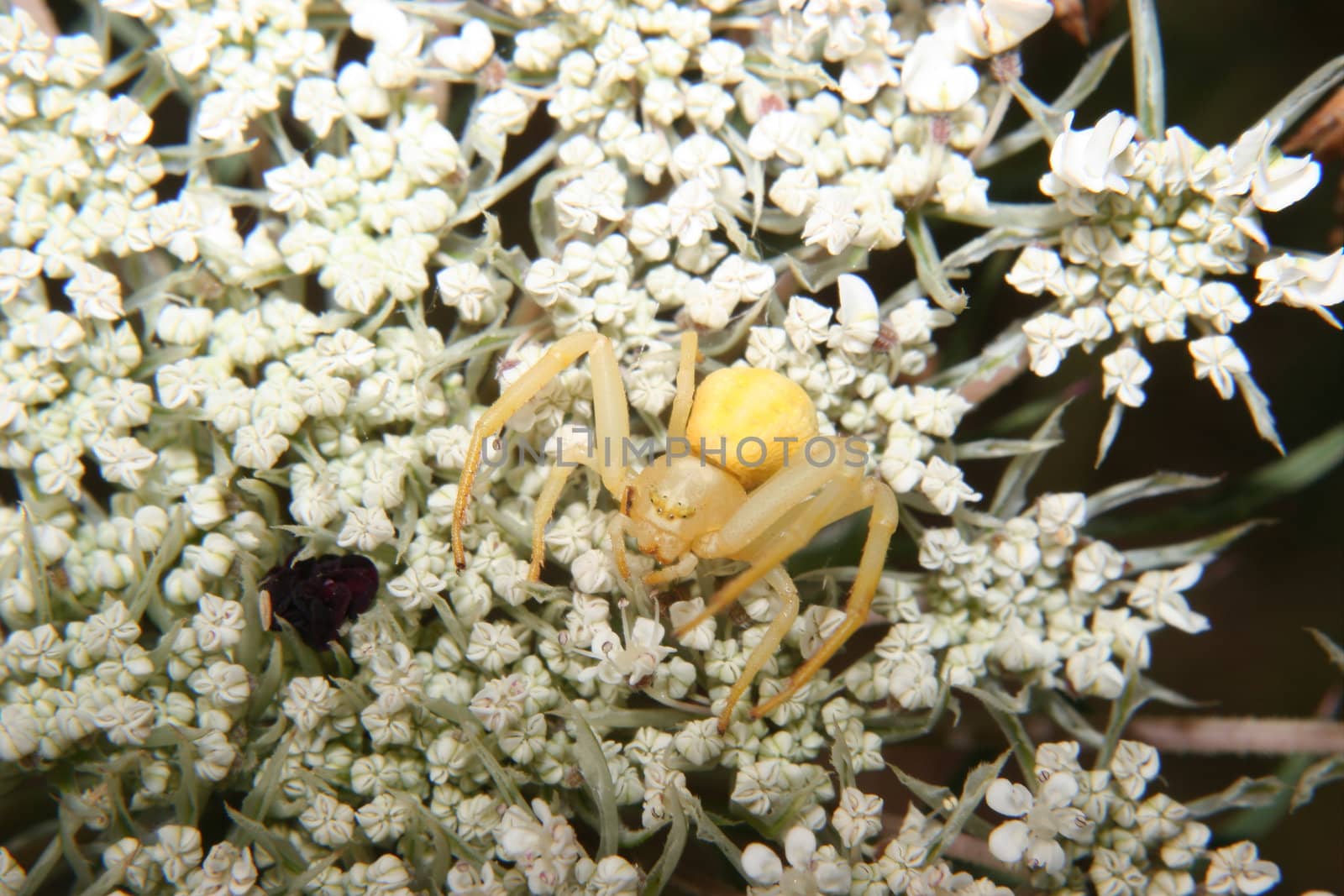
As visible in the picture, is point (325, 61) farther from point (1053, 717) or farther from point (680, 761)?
point (1053, 717)

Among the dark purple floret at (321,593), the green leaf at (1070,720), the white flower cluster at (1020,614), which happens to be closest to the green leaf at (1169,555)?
the white flower cluster at (1020,614)

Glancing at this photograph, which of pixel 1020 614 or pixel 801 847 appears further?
pixel 1020 614

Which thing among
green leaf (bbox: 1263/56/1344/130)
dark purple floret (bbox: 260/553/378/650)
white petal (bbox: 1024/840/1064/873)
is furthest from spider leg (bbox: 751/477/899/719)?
green leaf (bbox: 1263/56/1344/130)

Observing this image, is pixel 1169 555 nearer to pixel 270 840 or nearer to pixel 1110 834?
pixel 1110 834

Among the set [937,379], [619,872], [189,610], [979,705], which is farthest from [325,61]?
[979,705]

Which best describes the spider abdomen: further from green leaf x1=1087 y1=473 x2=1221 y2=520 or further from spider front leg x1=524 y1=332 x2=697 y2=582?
green leaf x1=1087 y1=473 x2=1221 y2=520

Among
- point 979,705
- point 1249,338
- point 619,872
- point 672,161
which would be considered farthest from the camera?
point 1249,338

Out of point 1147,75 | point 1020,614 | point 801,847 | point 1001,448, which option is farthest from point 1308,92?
point 801,847

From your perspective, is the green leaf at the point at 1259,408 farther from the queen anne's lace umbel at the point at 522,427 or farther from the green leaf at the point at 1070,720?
the green leaf at the point at 1070,720
